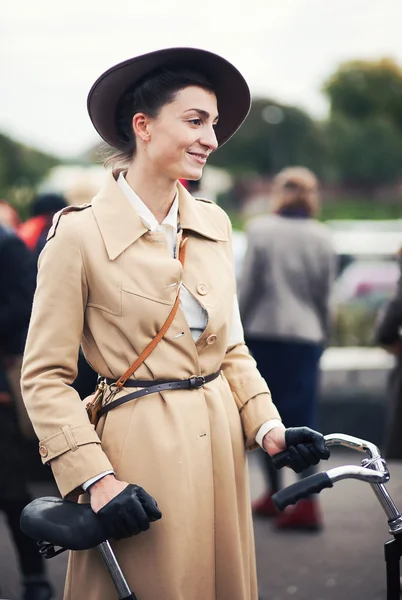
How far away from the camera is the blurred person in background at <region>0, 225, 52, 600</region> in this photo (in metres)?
3.95

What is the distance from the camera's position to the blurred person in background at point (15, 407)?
156 inches

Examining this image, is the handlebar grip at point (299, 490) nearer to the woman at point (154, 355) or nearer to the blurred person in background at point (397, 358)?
the woman at point (154, 355)

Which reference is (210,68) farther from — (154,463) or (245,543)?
(245,543)

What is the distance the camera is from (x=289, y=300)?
5387 millimetres

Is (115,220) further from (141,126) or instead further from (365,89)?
(365,89)

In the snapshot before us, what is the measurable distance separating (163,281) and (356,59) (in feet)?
357

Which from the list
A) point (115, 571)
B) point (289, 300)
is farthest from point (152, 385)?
point (289, 300)

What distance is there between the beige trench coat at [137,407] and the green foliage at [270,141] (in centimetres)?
9016

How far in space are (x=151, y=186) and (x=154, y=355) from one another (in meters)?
0.46

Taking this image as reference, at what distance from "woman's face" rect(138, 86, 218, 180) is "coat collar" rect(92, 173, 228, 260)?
133 mm

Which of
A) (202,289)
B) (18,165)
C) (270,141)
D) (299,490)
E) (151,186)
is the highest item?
(151,186)

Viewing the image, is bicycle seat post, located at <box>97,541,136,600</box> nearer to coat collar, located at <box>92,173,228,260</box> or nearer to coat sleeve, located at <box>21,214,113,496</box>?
coat sleeve, located at <box>21,214,113,496</box>

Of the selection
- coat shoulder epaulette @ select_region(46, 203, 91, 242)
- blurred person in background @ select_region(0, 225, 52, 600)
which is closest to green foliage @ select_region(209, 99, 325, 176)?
blurred person in background @ select_region(0, 225, 52, 600)

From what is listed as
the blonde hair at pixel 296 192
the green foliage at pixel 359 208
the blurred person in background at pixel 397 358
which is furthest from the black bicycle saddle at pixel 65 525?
the green foliage at pixel 359 208
